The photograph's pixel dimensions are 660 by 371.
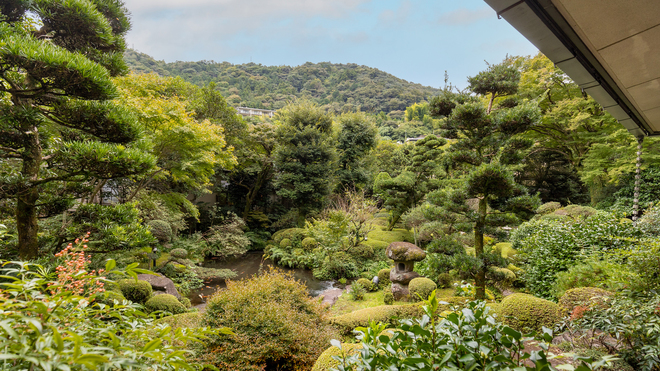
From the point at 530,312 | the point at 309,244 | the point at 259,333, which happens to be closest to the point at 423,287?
the point at 530,312

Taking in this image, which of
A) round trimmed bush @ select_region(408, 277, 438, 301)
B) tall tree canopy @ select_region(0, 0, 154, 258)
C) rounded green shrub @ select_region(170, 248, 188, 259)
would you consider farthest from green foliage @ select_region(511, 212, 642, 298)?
rounded green shrub @ select_region(170, 248, 188, 259)

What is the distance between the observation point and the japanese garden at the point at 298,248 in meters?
0.91

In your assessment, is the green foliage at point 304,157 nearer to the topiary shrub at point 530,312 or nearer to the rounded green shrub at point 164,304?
the rounded green shrub at point 164,304

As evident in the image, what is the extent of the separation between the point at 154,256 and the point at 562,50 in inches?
320

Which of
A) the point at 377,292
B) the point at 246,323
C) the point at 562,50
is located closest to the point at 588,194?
the point at 377,292

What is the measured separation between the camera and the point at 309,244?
33.2ft

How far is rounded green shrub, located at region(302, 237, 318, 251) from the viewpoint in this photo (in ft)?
33.0

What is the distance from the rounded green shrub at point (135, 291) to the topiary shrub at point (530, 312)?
526cm

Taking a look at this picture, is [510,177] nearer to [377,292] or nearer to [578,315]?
[578,315]

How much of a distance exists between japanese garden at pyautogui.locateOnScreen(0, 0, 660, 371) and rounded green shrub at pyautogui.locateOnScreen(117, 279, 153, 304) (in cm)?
3

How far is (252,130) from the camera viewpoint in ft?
39.3

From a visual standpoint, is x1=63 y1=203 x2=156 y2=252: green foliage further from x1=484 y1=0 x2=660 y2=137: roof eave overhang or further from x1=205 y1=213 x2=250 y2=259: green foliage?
x1=205 y1=213 x2=250 y2=259: green foliage

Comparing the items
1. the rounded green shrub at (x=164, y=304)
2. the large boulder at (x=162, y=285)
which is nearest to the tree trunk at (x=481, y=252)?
the rounded green shrub at (x=164, y=304)

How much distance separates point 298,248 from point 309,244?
542mm
